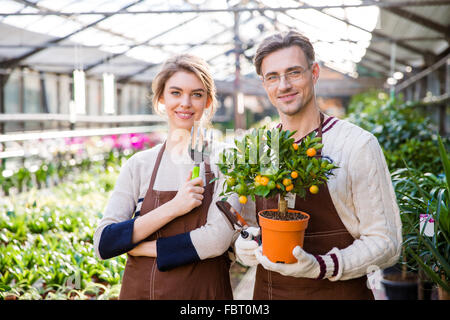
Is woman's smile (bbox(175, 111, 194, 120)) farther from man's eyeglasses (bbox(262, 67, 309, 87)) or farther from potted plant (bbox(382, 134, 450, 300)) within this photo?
potted plant (bbox(382, 134, 450, 300))

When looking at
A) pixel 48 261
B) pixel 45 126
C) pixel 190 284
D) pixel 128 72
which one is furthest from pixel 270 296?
pixel 128 72

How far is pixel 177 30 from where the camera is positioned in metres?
10.4

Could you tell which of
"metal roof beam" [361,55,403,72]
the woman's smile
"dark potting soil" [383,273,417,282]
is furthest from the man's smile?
"metal roof beam" [361,55,403,72]

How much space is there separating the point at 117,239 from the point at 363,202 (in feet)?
2.44

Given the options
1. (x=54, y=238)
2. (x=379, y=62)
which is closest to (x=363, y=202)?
(x=54, y=238)

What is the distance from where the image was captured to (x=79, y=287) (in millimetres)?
2162

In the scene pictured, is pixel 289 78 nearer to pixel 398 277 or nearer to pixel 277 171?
pixel 277 171

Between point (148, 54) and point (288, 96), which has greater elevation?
point (148, 54)

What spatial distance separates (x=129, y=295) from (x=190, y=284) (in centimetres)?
20

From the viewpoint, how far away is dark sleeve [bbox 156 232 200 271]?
1195 mm

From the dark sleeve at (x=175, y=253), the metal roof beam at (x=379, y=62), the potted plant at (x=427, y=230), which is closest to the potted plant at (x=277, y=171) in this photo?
the dark sleeve at (x=175, y=253)

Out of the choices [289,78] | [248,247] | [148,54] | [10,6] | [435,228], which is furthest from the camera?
[148,54]

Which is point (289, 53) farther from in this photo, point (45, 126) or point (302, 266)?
point (45, 126)

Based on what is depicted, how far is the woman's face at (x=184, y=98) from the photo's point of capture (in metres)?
1.33
